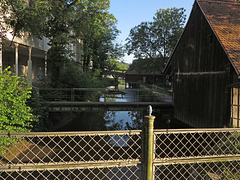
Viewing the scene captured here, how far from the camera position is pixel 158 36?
1390 inches

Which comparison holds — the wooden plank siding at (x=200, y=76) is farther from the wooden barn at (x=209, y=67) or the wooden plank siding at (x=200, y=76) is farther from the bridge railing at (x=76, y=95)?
the bridge railing at (x=76, y=95)

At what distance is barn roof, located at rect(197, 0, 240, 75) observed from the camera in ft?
30.2

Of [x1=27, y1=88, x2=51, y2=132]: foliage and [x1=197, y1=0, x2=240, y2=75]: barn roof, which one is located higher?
[x1=197, y1=0, x2=240, y2=75]: barn roof

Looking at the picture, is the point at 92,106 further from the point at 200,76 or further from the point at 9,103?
the point at 200,76

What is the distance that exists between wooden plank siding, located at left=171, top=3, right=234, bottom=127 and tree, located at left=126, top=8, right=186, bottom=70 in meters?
20.0

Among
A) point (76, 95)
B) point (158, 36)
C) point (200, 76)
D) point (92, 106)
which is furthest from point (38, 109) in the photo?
point (158, 36)

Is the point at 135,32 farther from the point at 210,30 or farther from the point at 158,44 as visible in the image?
the point at 210,30

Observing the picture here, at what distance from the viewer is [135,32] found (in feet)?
124

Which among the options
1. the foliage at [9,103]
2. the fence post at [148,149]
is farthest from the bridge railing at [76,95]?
the fence post at [148,149]

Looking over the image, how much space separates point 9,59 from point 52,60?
5820mm

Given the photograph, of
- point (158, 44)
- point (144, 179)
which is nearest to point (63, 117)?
point (144, 179)

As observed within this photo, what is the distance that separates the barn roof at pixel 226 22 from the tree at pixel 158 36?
20.9 metres

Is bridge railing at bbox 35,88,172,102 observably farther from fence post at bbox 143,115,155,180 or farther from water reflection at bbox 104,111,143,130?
fence post at bbox 143,115,155,180

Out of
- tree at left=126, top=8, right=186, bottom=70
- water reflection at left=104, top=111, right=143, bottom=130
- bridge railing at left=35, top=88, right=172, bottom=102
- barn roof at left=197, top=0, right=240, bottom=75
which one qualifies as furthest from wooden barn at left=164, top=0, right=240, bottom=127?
tree at left=126, top=8, right=186, bottom=70
